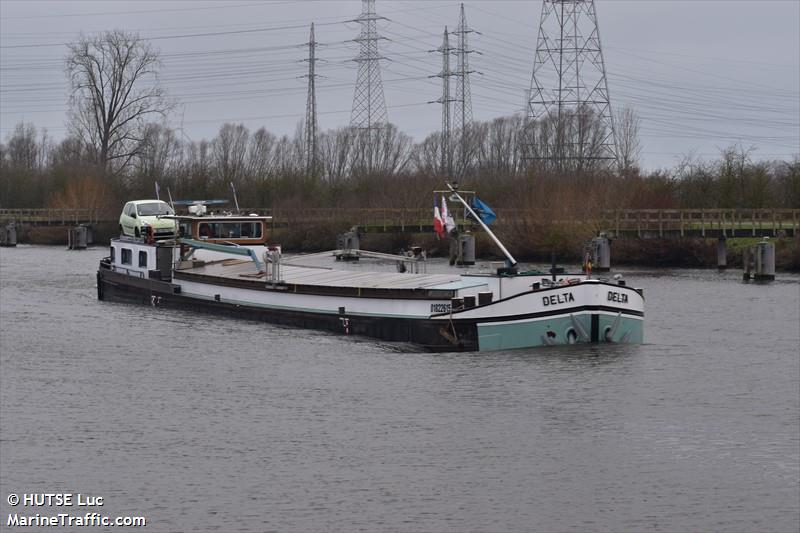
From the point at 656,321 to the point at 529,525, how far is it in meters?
25.1

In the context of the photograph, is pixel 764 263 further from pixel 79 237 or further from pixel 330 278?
pixel 79 237

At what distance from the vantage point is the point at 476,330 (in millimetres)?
35688

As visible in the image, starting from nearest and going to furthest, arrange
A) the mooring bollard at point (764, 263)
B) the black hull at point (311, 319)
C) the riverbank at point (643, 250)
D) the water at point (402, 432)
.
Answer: the water at point (402, 432) → the black hull at point (311, 319) → the mooring bollard at point (764, 263) → the riverbank at point (643, 250)

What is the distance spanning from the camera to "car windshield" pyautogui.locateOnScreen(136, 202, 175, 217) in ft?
197

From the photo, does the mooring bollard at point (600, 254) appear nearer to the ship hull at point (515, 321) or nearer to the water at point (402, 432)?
the water at point (402, 432)

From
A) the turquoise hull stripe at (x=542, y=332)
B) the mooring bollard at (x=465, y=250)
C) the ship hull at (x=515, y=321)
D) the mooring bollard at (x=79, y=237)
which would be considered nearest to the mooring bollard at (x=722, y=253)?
the mooring bollard at (x=465, y=250)

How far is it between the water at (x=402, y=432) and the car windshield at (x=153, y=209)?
61.7 feet

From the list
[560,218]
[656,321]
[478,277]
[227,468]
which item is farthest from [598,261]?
[227,468]

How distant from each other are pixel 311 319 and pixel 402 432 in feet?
48.9

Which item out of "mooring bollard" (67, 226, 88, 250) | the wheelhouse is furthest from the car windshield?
"mooring bollard" (67, 226, 88, 250)

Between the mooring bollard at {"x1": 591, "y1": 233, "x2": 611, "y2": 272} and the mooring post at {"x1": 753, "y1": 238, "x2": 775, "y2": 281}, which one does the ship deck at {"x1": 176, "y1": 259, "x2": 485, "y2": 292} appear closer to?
the mooring bollard at {"x1": 591, "y1": 233, "x2": 611, "y2": 272}

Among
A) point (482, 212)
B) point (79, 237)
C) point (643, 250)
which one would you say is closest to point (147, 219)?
point (482, 212)

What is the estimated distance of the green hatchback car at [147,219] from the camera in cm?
5650

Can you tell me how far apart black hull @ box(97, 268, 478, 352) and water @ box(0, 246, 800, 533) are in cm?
60
